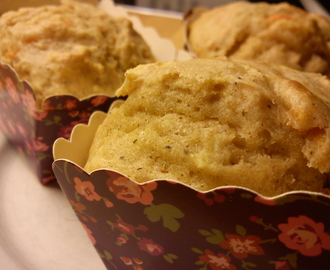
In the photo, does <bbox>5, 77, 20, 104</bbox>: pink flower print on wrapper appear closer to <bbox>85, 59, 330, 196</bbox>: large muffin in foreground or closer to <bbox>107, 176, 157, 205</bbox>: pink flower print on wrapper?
<bbox>85, 59, 330, 196</bbox>: large muffin in foreground

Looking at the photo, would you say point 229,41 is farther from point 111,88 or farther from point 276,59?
point 111,88

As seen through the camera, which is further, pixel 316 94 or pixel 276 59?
pixel 276 59

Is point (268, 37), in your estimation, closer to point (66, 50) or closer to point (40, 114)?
point (66, 50)

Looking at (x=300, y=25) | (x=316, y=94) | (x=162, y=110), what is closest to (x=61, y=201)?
(x=162, y=110)

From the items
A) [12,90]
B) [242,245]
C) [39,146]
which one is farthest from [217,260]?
[12,90]

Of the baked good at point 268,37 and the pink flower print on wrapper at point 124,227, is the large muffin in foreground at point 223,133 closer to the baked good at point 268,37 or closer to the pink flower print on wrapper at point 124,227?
the pink flower print on wrapper at point 124,227

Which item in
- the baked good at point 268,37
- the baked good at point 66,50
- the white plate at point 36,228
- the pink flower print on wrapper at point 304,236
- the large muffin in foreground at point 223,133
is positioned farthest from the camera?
the baked good at point 268,37

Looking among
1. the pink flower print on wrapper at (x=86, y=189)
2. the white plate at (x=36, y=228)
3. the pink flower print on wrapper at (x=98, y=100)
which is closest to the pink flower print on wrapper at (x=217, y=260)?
the pink flower print on wrapper at (x=86, y=189)
